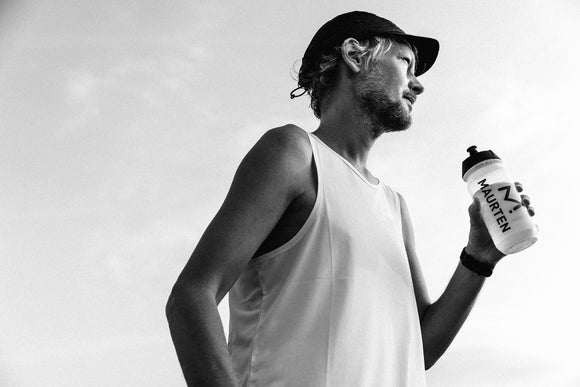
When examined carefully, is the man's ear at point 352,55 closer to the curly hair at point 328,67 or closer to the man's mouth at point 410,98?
the curly hair at point 328,67

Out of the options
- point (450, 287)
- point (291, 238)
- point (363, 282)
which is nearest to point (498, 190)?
point (450, 287)

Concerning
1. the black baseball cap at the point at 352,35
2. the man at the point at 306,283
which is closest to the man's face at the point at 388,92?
the black baseball cap at the point at 352,35

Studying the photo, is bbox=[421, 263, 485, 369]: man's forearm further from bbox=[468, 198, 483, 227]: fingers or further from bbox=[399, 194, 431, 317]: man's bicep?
bbox=[468, 198, 483, 227]: fingers

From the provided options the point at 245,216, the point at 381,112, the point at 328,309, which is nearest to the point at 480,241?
the point at 381,112

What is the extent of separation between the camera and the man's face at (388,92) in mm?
2920

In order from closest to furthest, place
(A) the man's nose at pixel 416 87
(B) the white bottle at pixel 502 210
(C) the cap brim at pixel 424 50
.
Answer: (B) the white bottle at pixel 502 210, (A) the man's nose at pixel 416 87, (C) the cap brim at pixel 424 50

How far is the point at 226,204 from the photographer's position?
2.16m

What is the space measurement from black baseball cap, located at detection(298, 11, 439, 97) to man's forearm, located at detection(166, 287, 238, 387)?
1.64 m

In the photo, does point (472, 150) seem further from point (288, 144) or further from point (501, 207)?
point (288, 144)

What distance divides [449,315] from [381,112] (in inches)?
35.7

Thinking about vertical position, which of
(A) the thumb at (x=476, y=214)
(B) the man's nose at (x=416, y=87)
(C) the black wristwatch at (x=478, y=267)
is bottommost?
(C) the black wristwatch at (x=478, y=267)

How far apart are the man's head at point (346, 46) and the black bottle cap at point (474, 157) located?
55 centimetres

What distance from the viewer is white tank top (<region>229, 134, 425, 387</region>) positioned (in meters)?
2.15

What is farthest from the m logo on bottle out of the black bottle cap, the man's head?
the man's head
